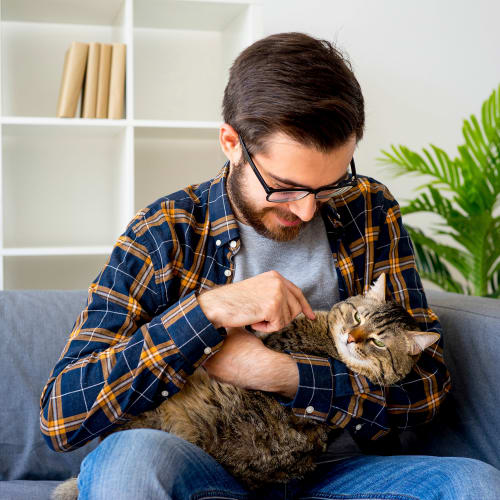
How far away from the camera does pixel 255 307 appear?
1.14 metres

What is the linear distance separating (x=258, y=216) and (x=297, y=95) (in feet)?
0.93

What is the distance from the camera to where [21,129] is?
222 centimetres

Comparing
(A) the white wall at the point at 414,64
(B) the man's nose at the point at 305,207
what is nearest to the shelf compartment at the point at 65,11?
(A) the white wall at the point at 414,64

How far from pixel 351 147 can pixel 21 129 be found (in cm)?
147

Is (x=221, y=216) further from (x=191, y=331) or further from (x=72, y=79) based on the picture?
(x=72, y=79)

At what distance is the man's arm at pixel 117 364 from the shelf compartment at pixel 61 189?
3.94 feet

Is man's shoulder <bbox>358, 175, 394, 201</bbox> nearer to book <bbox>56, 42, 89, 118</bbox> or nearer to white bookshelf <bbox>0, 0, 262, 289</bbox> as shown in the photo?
white bookshelf <bbox>0, 0, 262, 289</bbox>

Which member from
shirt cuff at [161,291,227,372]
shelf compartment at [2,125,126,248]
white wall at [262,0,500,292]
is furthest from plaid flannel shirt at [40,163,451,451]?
white wall at [262,0,500,292]

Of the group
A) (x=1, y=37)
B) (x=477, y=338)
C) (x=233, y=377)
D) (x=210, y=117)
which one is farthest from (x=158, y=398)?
(x=1, y=37)

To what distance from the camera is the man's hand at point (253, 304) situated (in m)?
1.13

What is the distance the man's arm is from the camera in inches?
44.2

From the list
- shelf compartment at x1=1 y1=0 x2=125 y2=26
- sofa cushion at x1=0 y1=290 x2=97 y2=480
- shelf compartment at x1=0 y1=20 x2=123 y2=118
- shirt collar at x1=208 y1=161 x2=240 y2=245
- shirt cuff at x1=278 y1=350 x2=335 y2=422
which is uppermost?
shelf compartment at x1=1 y1=0 x2=125 y2=26

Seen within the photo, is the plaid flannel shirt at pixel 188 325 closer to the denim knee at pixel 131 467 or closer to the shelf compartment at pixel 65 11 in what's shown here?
the denim knee at pixel 131 467

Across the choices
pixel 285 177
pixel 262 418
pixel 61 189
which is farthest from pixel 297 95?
pixel 61 189
